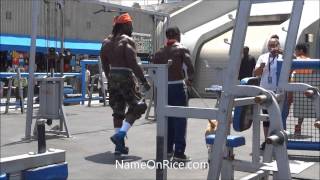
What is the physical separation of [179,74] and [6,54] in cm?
1795

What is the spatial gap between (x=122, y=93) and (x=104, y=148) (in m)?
1.13

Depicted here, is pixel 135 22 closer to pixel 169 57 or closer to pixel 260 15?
pixel 260 15

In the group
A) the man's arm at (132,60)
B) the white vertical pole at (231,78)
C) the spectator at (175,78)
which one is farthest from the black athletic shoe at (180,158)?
the white vertical pole at (231,78)

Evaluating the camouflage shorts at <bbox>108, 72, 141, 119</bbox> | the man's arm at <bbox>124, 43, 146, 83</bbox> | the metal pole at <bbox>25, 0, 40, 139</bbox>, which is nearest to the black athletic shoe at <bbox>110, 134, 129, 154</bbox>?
the camouflage shorts at <bbox>108, 72, 141, 119</bbox>

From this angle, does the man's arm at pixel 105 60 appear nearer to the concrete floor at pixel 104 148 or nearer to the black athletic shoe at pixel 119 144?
the black athletic shoe at pixel 119 144

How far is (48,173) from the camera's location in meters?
2.32

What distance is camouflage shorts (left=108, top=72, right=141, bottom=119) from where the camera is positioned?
664 cm

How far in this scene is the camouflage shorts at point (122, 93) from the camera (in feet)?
21.8

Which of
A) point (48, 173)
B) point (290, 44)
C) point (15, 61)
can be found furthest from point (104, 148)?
point (15, 61)

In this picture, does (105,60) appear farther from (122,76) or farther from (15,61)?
(15,61)

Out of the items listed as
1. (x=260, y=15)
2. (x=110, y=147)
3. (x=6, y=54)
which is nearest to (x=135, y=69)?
(x=110, y=147)

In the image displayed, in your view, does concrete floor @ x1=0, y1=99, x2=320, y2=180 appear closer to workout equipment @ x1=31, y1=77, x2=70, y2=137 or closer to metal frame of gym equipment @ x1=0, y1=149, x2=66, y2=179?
workout equipment @ x1=31, y1=77, x2=70, y2=137

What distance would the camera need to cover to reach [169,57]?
6.57m

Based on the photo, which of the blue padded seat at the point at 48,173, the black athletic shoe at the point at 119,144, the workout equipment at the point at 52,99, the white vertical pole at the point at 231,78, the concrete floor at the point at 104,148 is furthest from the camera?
the workout equipment at the point at 52,99
